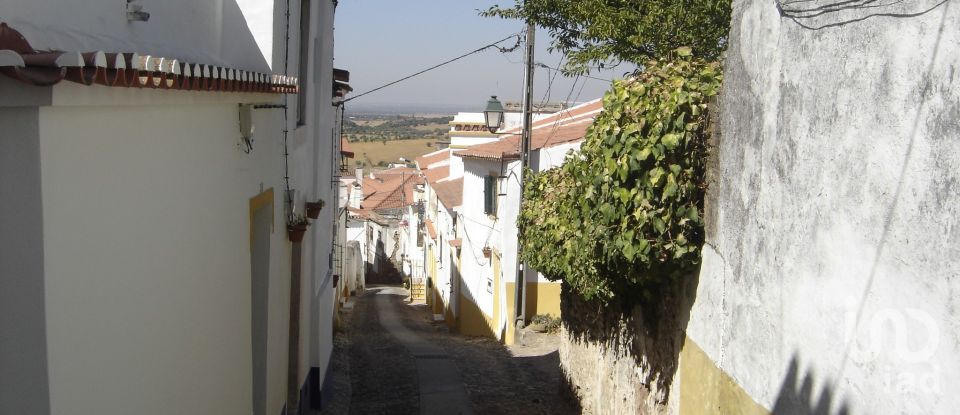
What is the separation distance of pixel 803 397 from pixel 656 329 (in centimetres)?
292

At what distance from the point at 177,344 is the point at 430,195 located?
109 ft

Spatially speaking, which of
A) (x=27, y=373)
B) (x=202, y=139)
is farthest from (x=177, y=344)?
(x=27, y=373)

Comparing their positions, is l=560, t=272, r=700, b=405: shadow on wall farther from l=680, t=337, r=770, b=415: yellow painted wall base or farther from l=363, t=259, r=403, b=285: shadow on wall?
l=363, t=259, r=403, b=285: shadow on wall

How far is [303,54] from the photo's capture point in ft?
40.3

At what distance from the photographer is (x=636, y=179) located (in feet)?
22.3

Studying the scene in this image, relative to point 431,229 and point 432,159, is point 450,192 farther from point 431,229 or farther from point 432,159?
point 432,159

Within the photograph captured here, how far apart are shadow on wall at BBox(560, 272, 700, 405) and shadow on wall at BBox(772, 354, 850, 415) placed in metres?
1.69

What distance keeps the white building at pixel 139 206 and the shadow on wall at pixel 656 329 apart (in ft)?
11.2

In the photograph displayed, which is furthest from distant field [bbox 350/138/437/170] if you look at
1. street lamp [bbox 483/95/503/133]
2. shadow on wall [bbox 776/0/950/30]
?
shadow on wall [bbox 776/0/950/30]

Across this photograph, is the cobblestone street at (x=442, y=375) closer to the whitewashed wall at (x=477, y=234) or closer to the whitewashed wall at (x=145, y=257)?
the whitewashed wall at (x=477, y=234)

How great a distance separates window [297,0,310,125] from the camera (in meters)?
12.2

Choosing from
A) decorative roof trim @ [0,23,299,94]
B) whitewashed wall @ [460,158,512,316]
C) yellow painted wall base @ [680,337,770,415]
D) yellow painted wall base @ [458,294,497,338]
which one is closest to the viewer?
decorative roof trim @ [0,23,299,94]

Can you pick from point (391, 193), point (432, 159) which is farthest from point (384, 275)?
point (432, 159)

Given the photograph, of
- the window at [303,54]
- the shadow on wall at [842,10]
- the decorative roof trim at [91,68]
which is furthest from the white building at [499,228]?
the decorative roof trim at [91,68]
